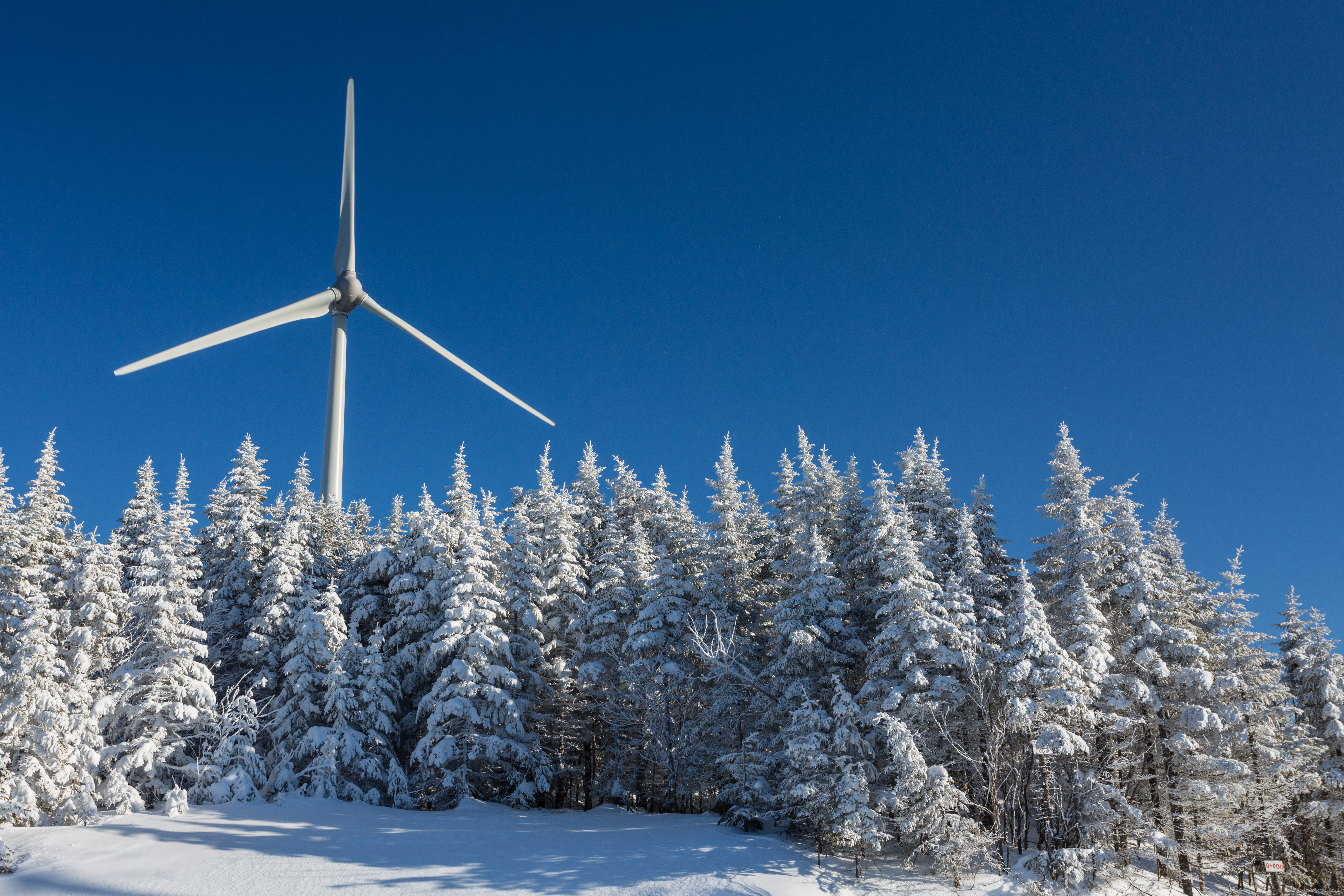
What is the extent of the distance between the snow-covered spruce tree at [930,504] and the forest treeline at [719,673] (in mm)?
158

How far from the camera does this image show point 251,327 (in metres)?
39.9

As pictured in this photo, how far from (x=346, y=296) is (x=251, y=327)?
8.64 meters

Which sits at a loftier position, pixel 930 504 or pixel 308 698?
pixel 930 504

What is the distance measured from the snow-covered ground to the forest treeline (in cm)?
114

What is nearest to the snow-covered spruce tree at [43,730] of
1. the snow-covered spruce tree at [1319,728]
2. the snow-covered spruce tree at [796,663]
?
the snow-covered spruce tree at [796,663]

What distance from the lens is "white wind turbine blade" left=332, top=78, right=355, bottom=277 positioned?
46406mm

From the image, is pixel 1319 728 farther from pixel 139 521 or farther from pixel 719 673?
pixel 139 521

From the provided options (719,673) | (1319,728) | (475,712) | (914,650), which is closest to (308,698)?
(475,712)

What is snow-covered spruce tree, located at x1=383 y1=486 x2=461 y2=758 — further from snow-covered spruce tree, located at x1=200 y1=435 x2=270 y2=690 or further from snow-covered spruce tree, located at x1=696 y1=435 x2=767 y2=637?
snow-covered spruce tree, located at x1=696 y1=435 x2=767 y2=637

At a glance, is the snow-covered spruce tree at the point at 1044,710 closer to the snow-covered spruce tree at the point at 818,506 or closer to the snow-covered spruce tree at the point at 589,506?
the snow-covered spruce tree at the point at 818,506

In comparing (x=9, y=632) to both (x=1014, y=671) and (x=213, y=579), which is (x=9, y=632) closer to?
(x=213, y=579)

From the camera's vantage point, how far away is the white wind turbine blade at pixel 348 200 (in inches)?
1827

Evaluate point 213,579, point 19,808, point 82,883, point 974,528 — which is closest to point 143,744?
point 19,808

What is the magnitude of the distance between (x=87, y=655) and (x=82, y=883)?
866 cm
